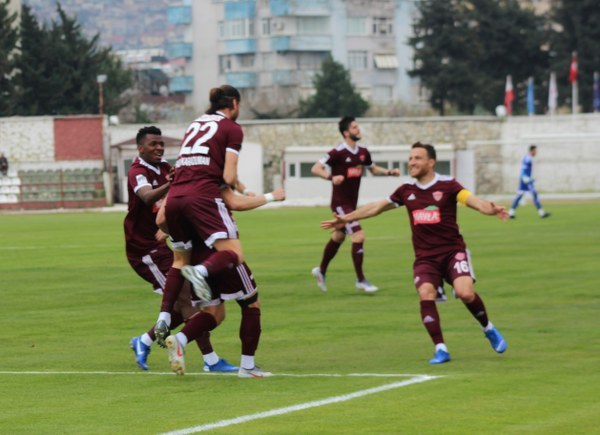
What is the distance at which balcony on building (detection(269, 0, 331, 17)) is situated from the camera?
173 meters

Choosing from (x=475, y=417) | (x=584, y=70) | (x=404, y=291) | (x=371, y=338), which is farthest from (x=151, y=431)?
(x=584, y=70)

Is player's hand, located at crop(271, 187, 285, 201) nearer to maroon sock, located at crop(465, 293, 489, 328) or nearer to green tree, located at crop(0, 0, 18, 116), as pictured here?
maroon sock, located at crop(465, 293, 489, 328)

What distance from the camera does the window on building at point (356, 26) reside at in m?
A: 180

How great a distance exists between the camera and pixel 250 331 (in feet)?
42.0

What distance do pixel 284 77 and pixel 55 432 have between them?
16533cm

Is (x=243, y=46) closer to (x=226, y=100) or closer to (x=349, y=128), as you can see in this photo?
(x=349, y=128)

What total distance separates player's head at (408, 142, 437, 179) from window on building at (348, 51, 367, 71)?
16604 centimetres

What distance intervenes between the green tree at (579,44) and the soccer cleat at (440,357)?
105 meters

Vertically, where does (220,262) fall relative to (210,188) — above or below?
below

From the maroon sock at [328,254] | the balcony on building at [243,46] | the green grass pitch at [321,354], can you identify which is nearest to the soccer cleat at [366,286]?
the green grass pitch at [321,354]

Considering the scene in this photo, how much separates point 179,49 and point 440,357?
173151mm

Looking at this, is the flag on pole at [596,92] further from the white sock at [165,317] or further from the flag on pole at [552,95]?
the white sock at [165,317]

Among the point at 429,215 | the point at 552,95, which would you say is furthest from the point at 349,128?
the point at 552,95

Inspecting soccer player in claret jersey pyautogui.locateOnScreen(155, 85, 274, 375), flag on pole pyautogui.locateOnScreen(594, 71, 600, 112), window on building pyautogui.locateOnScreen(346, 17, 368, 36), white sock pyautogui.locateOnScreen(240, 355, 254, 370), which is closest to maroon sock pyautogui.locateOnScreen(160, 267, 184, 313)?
soccer player in claret jersey pyautogui.locateOnScreen(155, 85, 274, 375)
